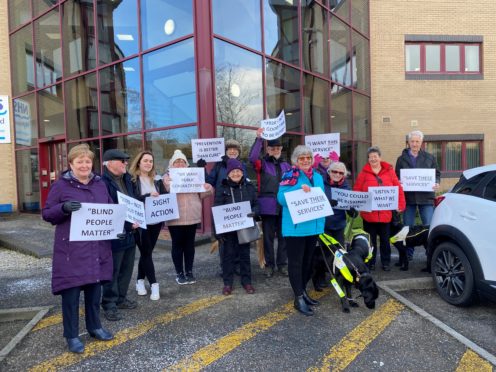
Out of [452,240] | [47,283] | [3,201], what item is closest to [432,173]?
[452,240]

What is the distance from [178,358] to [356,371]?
142cm

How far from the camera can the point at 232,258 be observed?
4543mm

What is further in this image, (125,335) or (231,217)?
(231,217)

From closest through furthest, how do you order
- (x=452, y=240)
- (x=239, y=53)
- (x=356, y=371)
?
(x=356, y=371) < (x=452, y=240) < (x=239, y=53)

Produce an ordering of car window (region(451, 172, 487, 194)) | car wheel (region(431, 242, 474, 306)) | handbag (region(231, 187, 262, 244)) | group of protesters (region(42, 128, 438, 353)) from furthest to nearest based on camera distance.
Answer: handbag (region(231, 187, 262, 244)) < car window (region(451, 172, 487, 194)) < car wheel (region(431, 242, 474, 306)) < group of protesters (region(42, 128, 438, 353))

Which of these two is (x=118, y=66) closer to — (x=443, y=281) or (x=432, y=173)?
(x=432, y=173)

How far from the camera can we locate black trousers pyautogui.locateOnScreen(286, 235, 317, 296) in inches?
153

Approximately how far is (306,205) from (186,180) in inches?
66.0

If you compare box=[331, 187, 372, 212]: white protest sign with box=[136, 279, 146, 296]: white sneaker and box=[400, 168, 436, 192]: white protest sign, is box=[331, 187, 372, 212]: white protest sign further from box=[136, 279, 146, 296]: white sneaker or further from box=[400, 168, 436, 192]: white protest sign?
box=[136, 279, 146, 296]: white sneaker

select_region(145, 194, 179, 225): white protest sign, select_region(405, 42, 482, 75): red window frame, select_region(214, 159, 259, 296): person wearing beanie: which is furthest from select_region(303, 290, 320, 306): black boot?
select_region(405, 42, 482, 75): red window frame

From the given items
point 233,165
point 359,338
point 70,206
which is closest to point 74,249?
point 70,206

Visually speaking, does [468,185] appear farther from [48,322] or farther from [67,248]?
[48,322]

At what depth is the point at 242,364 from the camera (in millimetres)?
2996

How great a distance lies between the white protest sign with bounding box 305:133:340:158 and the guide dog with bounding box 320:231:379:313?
2140 mm
